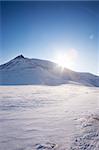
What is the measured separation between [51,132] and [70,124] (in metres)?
1.41

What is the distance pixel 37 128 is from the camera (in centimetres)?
687

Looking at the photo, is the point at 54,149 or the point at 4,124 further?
the point at 4,124

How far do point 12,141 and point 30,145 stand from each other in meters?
0.66

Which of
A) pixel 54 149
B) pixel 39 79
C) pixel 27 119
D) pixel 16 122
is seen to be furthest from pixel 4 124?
pixel 39 79

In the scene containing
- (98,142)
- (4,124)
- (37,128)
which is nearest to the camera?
(98,142)

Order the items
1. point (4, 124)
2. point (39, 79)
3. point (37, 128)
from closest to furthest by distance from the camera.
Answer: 1. point (37, 128)
2. point (4, 124)
3. point (39, 79)

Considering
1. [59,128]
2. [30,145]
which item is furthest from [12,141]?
[59,128]

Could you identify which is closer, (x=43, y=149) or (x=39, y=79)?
(x=43, y=149)

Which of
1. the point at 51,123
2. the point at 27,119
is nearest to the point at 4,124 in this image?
the point at 27,119

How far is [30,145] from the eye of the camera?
17.0 ft

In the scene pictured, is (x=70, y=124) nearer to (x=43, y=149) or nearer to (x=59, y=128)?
(x=59, y=128)

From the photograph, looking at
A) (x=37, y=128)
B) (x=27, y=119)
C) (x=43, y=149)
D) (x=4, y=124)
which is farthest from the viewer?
(x=27, y=119)

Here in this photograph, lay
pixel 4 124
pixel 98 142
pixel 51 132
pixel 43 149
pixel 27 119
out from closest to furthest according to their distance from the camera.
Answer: pixel 43 149
pixel 98 142
pixel 51 132
pixel 4 124
pixel 27 119

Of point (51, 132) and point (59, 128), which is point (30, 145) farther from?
point (59, 128)
